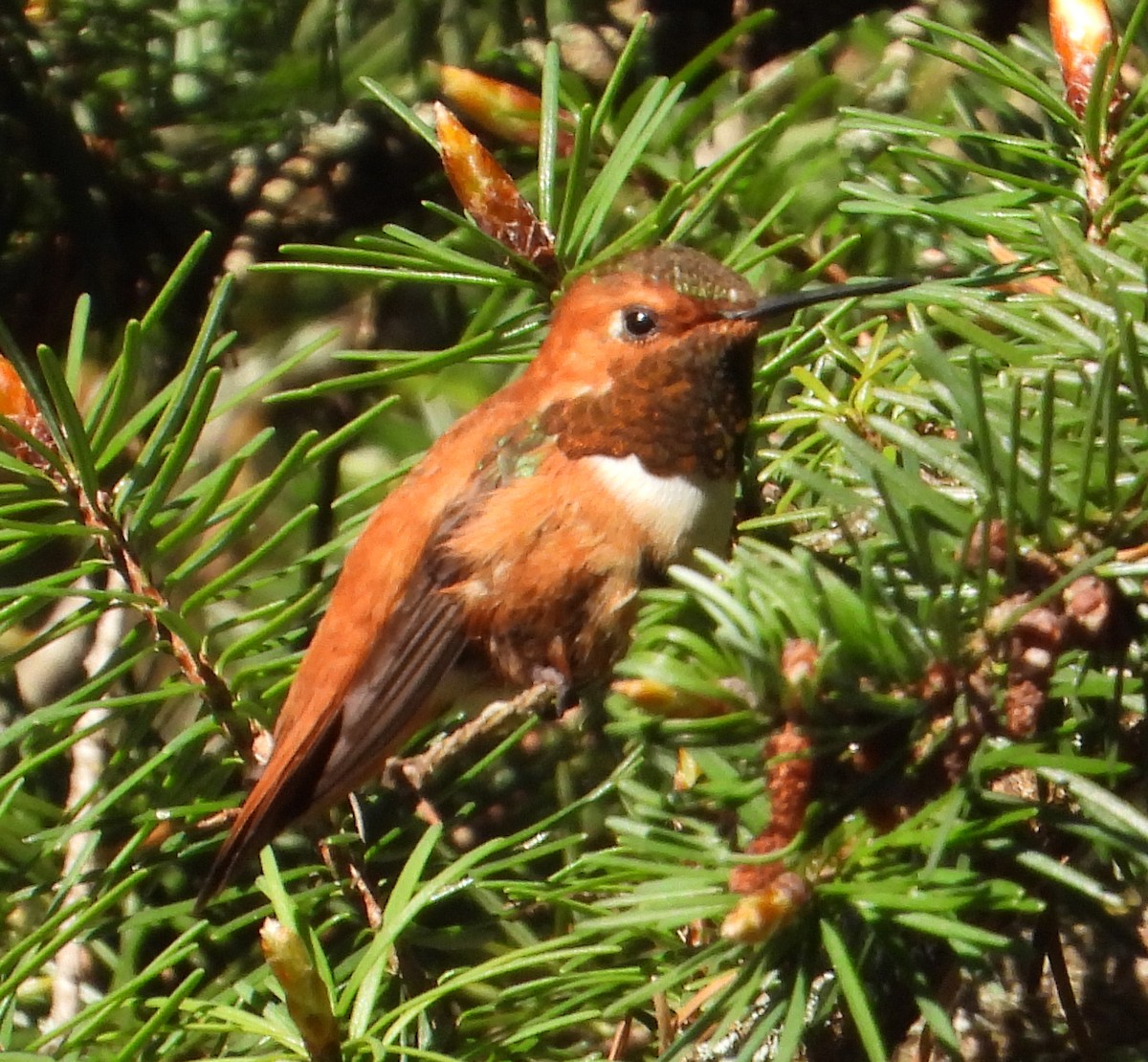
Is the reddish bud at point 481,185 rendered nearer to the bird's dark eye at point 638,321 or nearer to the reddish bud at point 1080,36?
the bird's dark eye at point 638,321

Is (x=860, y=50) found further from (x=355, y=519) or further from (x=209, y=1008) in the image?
(x=209, y=1008)

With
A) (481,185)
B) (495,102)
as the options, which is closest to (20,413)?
(481,185)

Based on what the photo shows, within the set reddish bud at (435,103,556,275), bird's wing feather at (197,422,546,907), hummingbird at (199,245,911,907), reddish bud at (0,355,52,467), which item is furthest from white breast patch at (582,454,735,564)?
reddish bud at (0,355,52,467)

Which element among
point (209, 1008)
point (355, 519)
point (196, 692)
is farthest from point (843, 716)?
point (355, 519)

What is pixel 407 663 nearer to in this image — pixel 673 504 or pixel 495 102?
pixel 673 504

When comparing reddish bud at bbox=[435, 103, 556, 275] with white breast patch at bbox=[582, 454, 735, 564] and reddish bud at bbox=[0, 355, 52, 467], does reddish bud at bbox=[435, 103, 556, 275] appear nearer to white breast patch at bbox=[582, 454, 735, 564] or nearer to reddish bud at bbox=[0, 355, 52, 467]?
white breast patch at bbox=[582, 454, 735, 564]

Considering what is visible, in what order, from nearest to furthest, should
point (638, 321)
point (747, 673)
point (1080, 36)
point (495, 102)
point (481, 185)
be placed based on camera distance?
point (747, 673), point (1080, 36), point (481, 185), point (495, 102), point (638, 321)

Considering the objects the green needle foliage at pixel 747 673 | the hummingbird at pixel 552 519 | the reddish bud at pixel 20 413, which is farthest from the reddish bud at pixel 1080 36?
the reddish bud at pixel 20 413
